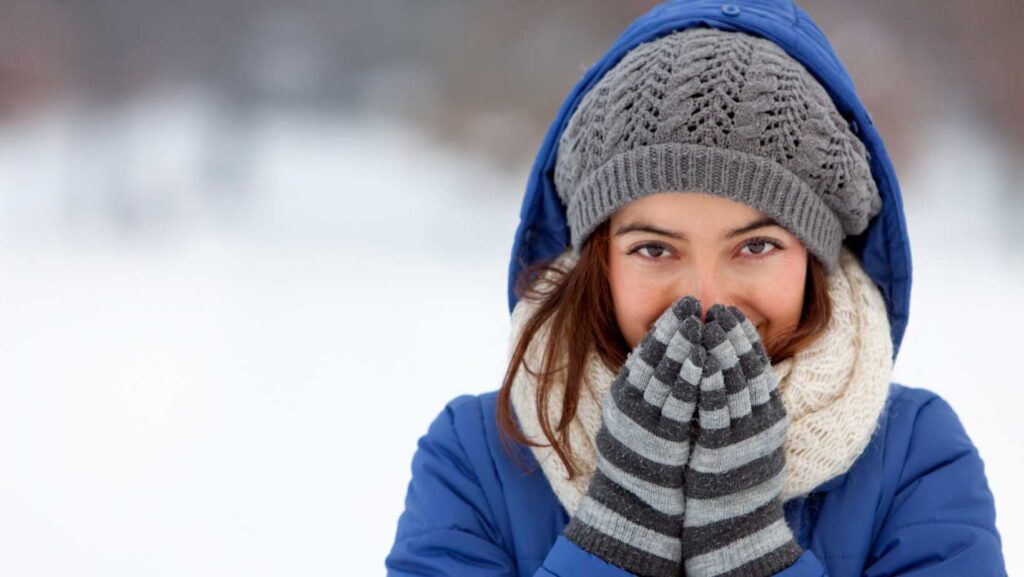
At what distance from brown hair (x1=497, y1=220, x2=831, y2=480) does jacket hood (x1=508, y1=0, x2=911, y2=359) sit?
0.08m

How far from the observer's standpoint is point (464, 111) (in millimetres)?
3174

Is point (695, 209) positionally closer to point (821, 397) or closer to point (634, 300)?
point (634, 300)

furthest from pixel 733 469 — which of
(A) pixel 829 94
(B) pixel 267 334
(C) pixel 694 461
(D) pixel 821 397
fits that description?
(B) pixel 267 334

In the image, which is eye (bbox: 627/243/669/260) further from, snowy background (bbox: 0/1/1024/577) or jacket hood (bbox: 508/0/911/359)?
snowy background (bbox: 0/1/1024/577)

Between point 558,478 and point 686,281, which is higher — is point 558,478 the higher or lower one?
the lower one

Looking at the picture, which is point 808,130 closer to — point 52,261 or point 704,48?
point 704,48

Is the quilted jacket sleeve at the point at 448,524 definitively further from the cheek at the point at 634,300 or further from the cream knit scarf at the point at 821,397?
the cheek at the point at 634,300

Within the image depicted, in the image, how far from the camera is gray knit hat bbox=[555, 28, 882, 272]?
1012mm

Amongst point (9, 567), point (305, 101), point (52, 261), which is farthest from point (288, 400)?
point (305, 101)

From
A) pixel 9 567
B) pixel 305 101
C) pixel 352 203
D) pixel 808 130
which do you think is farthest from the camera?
pixel 305 101

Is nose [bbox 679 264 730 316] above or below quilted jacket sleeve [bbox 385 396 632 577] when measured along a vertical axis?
above

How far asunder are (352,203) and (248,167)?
0.35 metres

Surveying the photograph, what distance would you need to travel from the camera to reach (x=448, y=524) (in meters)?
1.06

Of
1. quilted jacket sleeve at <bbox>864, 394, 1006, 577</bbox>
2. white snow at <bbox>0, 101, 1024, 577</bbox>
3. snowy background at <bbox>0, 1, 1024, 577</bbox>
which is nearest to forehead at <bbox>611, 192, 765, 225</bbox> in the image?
quilted jacket sleeve at <bbox>864, 394, 1006, 577</bbox>
